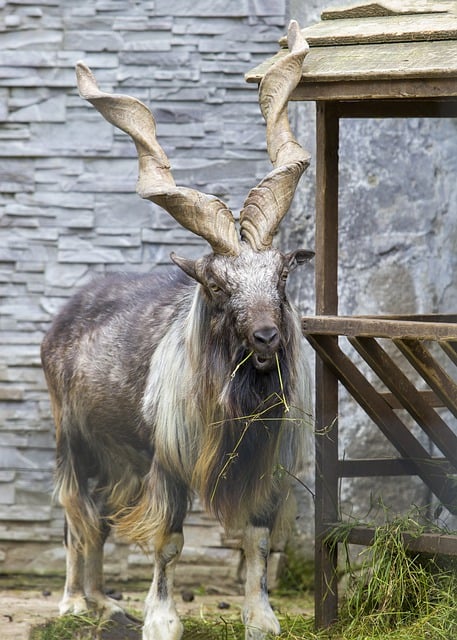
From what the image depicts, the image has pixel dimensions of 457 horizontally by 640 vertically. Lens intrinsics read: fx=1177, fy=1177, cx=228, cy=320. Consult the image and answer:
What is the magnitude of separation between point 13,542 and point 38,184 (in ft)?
7.31

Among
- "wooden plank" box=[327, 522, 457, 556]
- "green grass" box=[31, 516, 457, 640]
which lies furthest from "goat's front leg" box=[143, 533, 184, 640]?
"wooden plank" box=[327, 522, 457, 556]

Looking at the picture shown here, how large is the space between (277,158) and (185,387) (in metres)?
1.12

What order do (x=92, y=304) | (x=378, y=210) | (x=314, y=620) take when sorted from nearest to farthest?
1. (x=314, y=620)
2. (x=92, y=304)
3. (x=378, y=210)

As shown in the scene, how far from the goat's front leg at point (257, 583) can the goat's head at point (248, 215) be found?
40.7 inches

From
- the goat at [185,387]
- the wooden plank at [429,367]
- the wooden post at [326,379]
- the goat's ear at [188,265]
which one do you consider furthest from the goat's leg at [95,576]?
the wooden plank at [429,367]

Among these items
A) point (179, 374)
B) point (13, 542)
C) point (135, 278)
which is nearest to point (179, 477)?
point (179, 374)

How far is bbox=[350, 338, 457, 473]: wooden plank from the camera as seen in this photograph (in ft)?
17.4

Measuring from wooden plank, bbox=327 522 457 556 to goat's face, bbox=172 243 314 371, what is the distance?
1069 millimetres

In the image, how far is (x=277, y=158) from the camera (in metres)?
5.35

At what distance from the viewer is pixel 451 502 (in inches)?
215

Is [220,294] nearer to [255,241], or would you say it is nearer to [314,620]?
[255,241]

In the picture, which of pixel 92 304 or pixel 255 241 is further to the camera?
pixel 92 304

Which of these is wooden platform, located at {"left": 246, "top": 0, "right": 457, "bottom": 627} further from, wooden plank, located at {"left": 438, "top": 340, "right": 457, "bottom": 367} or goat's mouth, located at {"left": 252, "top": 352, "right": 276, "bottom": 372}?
goat's mouth, located at {"left": 252, "top": 352, "right": 276, "bottom": 372}

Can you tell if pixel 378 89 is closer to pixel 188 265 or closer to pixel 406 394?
pixel 188 265
